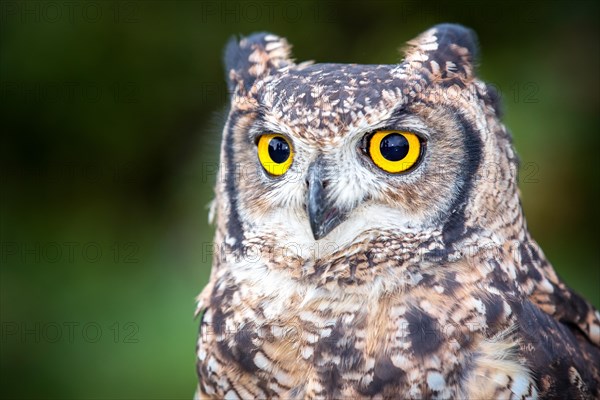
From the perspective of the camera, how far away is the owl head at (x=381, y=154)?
5.70ft

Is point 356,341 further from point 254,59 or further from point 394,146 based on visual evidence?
point 254,59

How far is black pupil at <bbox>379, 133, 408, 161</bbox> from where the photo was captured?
1.74 m

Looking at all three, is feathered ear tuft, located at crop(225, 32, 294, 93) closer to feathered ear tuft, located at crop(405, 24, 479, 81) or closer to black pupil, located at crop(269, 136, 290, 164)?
black pupil, located at crop(269, 136, 290, 164)

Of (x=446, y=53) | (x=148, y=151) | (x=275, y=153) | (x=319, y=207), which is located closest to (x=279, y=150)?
(x=275, y=153)

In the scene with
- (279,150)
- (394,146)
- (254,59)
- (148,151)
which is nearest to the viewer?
(394,146)

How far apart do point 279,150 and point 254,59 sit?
338 millimetres

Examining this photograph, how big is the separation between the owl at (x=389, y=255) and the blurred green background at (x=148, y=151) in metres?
1.43

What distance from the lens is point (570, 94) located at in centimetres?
348

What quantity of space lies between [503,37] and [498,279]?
7.03 feet

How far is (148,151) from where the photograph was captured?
392cm

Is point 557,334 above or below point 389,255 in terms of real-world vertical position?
below

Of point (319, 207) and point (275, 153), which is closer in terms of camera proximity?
point (319, 207)

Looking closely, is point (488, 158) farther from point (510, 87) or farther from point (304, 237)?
point (510, 87)

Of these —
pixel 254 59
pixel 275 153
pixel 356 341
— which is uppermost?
pixel 254 59
